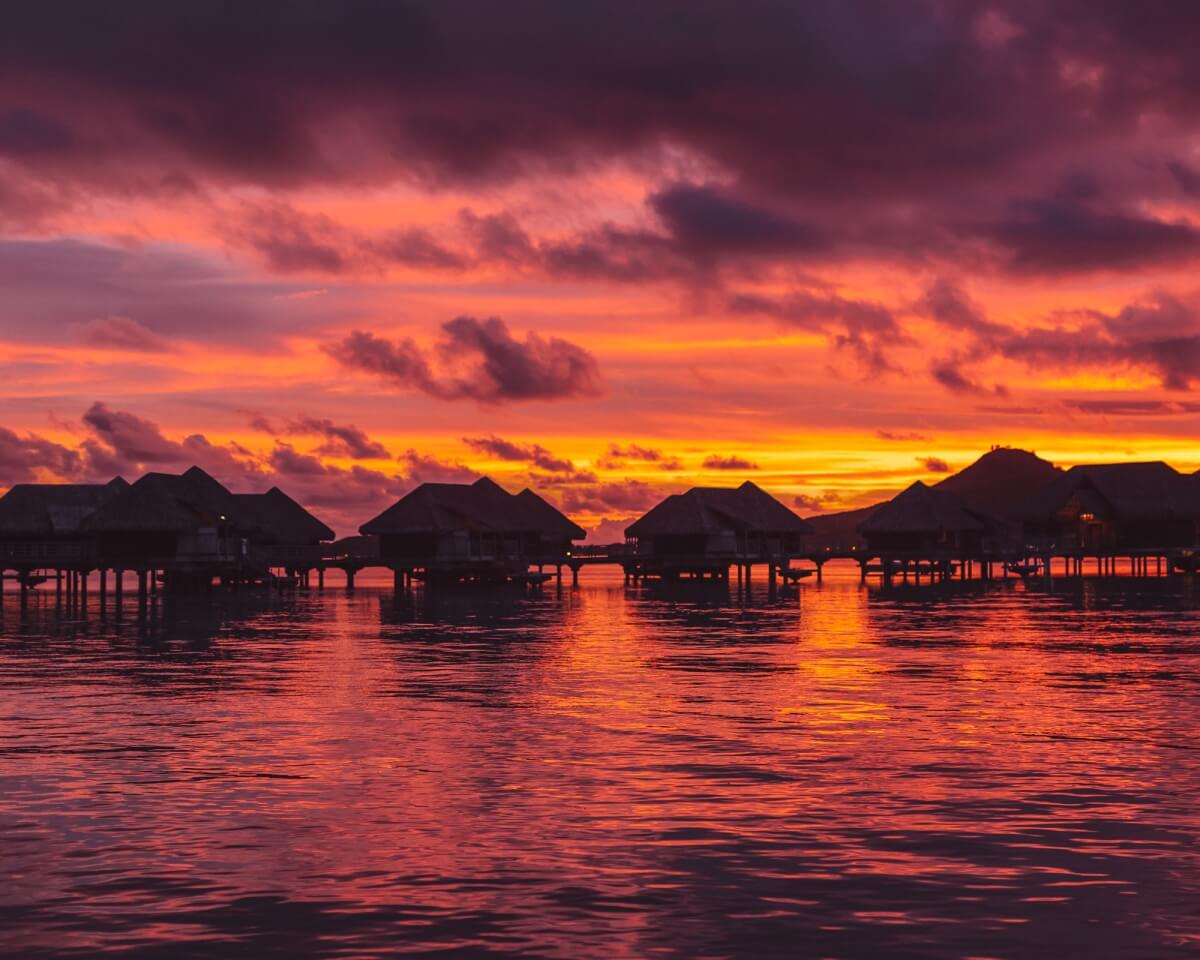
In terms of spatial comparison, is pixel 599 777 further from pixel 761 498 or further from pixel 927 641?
pixel 761 498

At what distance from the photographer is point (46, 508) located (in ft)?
285

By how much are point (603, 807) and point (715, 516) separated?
298 feet

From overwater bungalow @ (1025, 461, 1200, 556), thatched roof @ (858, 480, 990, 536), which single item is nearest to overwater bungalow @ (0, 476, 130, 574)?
thatched roof @ (858, 480, 990, 536)

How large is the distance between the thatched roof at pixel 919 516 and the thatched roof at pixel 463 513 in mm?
24193

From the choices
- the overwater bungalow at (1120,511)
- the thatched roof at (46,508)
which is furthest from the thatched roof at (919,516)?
the thatched roof at (46,508)

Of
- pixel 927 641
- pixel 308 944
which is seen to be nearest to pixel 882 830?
pixel 308 944

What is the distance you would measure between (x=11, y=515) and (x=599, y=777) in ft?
246

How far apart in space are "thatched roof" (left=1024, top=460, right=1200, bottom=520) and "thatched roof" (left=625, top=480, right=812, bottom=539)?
66.1 feet

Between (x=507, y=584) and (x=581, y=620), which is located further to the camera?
(x=507, y=584)

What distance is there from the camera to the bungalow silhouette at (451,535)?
321 ft

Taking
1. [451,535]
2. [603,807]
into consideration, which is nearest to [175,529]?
[451,535]

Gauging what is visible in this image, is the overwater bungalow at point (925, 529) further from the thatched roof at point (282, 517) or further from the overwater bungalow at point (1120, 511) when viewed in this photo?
the thatched roof at point (282, 517)

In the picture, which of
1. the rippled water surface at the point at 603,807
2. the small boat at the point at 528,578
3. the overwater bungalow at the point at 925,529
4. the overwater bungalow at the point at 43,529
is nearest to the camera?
the rippled water surface at the point at 603,807

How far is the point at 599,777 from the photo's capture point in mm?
18438
